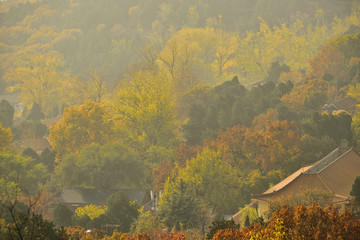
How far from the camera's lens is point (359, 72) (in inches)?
3388

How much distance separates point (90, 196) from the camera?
2621 inches

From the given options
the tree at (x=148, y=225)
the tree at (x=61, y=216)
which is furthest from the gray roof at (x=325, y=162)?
the tree at (x=61, y=216)

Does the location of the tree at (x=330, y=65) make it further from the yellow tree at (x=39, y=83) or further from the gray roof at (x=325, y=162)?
the yellow tree at (x=39, y=83)

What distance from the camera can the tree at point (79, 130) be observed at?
80.7 metres

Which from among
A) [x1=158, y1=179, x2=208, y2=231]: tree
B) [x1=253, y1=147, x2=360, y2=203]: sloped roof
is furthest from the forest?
[x1=253, y1=147, x2=360, y2=203]: sloped roof

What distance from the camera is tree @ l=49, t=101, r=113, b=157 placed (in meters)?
80.7

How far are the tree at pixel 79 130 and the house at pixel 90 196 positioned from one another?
13713 mm

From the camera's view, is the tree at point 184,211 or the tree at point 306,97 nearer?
the tree at point 184,211

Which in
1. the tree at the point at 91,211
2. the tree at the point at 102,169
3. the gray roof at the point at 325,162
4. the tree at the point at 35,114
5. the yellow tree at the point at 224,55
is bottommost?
the gray roof at the point at 325,162

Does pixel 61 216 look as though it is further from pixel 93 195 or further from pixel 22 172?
pixel 22 172

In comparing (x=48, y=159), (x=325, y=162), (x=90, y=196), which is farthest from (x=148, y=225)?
(x=48, y=159)

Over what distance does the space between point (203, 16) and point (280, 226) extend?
150m

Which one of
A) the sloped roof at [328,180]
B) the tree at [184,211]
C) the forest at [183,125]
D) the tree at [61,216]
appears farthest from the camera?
the tree at [61,216]

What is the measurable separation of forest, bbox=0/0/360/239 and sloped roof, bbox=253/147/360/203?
10.3 ft
